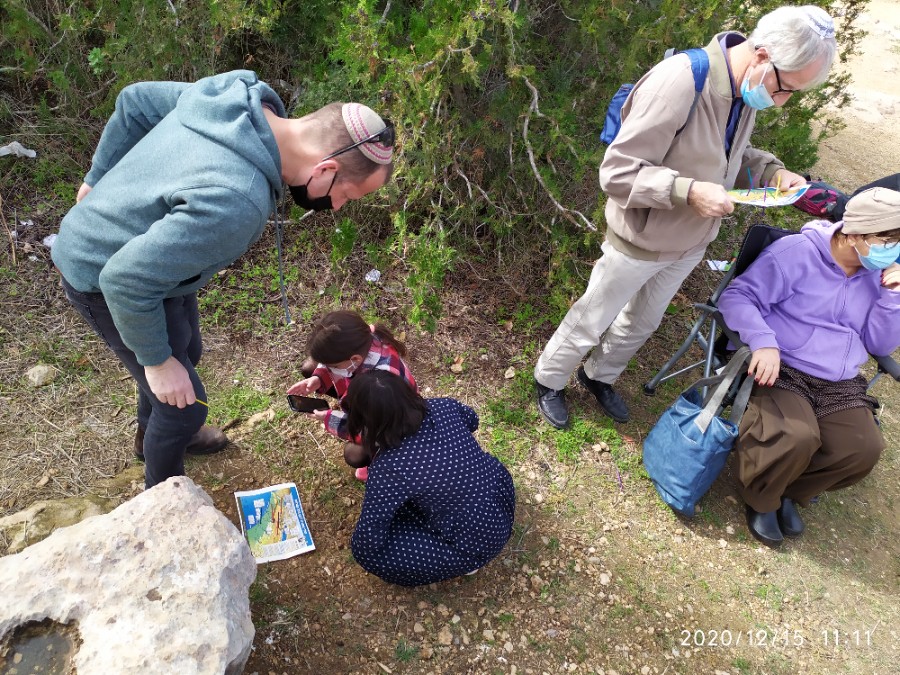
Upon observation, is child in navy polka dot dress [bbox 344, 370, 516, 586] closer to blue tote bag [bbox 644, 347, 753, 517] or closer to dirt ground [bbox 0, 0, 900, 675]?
dirt ground [bbox 0, 0, 900, 675]

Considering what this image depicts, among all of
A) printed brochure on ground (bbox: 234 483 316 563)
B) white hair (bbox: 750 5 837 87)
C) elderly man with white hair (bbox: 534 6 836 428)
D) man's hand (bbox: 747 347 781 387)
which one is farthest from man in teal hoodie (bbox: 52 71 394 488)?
man's hand (bbox: 747 347 781 387)

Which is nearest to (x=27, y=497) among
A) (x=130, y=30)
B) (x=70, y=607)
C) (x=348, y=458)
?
(x=70, y=607)

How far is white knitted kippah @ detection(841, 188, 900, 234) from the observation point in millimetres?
2568

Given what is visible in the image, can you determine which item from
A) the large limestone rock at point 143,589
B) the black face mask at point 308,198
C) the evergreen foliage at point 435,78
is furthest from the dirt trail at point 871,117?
the large limestone rock at point 143,589

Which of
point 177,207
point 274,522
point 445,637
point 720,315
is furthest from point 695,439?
point 177,207

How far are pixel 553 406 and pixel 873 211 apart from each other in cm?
181

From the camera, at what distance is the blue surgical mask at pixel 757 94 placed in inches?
86.4

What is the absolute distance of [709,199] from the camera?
7.36ft

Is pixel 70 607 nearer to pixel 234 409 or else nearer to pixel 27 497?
pixel 27 497

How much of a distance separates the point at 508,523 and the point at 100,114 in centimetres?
395

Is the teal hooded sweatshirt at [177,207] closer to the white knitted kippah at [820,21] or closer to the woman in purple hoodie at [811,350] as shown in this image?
the white knitted kippah at [820,21]

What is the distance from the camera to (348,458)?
279 cm

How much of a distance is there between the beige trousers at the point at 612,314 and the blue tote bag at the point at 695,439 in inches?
17.3

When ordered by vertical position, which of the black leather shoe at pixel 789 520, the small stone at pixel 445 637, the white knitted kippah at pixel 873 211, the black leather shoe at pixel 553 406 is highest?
the white knitted kippah at pixel 873 211
